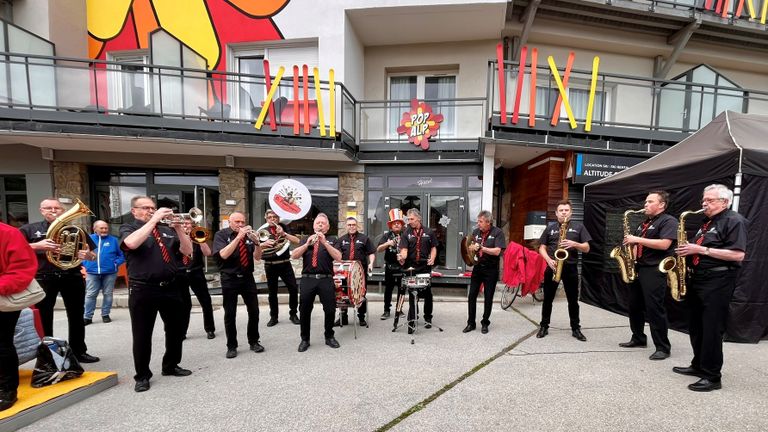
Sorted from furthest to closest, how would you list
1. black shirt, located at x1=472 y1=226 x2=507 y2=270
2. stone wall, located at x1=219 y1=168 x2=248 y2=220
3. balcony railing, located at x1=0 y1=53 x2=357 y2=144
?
stone wall, located at x1=219 y1=168 x2=248 y2=220, balcony railing, located at x1=0 y1=53 x2=357 y2=144, black shirt, located at x1=472 y1=226 x2=507 y2=270

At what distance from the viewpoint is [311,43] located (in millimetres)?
8398

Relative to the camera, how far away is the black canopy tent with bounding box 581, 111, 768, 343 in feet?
14.0

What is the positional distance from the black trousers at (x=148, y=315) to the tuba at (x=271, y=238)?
1178 millimetres

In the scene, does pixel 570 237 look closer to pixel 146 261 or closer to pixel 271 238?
pixel 271 238

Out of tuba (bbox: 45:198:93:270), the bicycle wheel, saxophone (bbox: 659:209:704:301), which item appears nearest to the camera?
saxophone (bbox: 659:209:704:301)

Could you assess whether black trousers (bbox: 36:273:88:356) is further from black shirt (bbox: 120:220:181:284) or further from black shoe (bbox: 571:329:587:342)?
black shoe (bbox: 571:329:587:342)

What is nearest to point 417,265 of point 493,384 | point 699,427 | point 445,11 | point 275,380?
point 493,384

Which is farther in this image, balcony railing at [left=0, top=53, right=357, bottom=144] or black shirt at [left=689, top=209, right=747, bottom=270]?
balcony railing at [left=0, top=53, right=357, bottom=144]

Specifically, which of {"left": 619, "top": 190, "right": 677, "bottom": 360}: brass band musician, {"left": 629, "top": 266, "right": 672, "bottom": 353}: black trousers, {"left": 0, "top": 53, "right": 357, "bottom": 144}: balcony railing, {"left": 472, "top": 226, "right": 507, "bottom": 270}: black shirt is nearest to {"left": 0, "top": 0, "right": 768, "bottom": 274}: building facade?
{"left": 0, "top": 53, "right": 357, "bottom": 144}: balcony railing

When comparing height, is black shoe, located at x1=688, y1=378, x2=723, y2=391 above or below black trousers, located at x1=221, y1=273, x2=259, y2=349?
below

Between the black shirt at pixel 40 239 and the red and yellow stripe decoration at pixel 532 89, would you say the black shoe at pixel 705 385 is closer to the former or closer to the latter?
the red and yellow stripe decoration at pixel 532 89

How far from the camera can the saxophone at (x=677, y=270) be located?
3.32m

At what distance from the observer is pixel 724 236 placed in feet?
10.1

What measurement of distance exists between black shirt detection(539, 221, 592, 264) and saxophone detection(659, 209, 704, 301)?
0.97m
